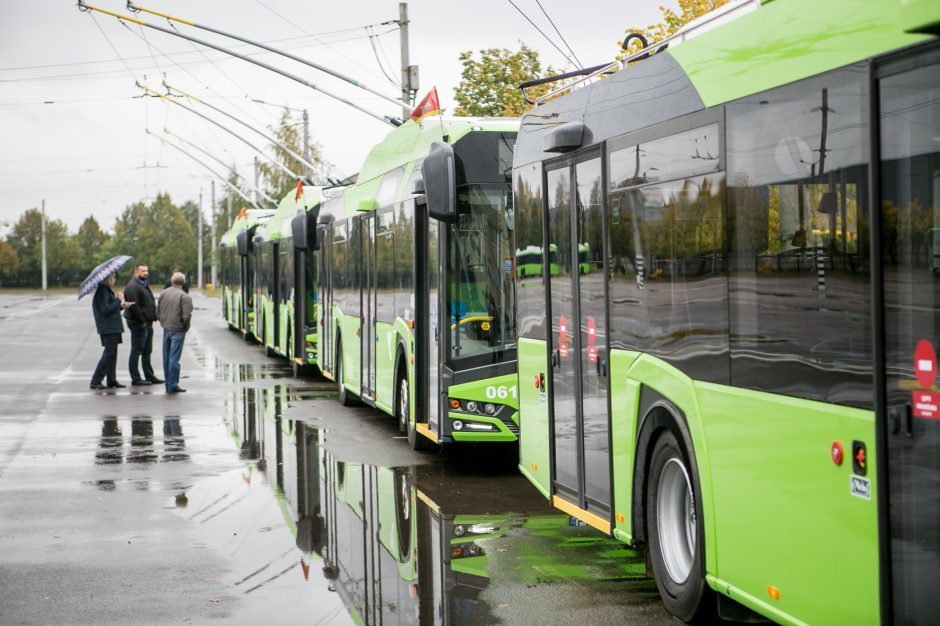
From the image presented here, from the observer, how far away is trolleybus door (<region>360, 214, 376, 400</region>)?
1670 cm

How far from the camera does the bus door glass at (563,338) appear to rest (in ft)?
28.5

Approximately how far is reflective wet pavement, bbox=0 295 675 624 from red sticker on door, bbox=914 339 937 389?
2.95 metres

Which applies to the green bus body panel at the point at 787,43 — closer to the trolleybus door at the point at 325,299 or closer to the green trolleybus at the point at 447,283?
the green trolleybus at the point at 447,283

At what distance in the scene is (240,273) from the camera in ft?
134

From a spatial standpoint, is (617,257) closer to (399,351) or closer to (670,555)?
(670,555)

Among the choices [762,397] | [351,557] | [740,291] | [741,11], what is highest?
[741,11]

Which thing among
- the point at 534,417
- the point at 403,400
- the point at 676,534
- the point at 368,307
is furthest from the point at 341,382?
the point at 676,534

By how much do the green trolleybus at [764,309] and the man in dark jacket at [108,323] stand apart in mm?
14696

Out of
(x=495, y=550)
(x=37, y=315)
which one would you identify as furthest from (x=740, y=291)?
(x=37, y=315)

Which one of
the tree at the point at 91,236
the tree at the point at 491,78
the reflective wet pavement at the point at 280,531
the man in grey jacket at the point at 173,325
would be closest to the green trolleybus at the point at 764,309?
the reflective wet pavement at the point at 280,531

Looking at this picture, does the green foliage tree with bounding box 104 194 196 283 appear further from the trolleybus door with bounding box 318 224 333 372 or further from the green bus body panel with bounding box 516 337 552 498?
the green bus body panel with bounding box 516 337 552 498

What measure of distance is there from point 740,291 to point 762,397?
1.72 feet

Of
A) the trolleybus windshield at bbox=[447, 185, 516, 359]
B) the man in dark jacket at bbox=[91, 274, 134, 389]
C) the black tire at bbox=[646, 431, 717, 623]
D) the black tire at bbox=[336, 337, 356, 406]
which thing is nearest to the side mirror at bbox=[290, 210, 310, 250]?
the man in dark jacket at bbox=[91, 274, 134, 389]

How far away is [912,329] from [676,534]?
2.73 metres
